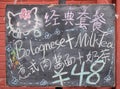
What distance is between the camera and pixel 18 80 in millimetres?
4047

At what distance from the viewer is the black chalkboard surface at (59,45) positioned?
403 cm

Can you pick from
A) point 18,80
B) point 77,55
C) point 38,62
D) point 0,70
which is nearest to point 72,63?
point 77,55

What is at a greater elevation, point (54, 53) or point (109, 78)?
point (54, 53)

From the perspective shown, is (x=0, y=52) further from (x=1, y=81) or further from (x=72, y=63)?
(x=72, y=63)

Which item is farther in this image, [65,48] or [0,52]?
[0,52]

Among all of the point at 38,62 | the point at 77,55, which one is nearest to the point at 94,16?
the point at 77,55

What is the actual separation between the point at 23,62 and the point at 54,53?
0.35 metres

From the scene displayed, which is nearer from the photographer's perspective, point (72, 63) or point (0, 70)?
point (72, 63)

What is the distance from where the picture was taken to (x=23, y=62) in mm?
4043

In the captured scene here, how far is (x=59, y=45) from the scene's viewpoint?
404cm

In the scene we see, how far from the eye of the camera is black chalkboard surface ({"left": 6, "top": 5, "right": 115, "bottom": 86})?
4.03 m

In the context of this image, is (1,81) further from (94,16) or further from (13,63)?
(94,16)

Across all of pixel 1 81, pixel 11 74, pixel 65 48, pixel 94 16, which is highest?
pixel 94 16

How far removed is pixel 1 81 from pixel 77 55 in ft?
5.05
